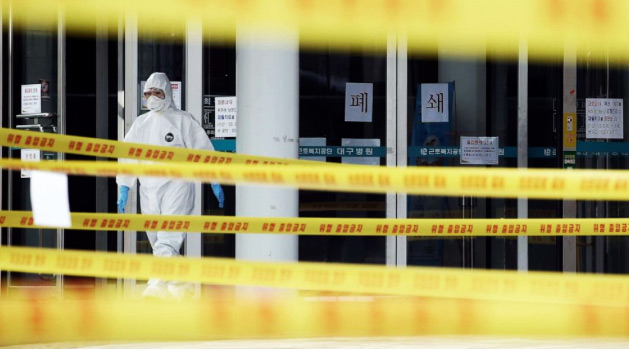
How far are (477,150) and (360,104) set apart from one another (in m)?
1.14

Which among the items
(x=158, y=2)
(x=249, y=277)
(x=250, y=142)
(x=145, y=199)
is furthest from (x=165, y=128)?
(x=249, y=277)

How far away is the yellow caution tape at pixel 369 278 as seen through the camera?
15.6ft

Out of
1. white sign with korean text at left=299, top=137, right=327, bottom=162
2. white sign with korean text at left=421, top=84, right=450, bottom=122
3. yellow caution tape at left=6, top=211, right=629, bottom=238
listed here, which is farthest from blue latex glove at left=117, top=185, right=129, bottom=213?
white sign with korean text at left=421, top=84, right=450, bottom=122

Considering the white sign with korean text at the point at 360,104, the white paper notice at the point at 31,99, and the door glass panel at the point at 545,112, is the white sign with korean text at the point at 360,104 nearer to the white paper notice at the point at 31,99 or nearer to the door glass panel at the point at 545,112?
the door glass panel at the point at 545,112

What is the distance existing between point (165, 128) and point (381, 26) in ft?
7.60

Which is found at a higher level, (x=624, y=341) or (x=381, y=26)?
(x=381, y=26)

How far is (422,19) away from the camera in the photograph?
35.8 feet

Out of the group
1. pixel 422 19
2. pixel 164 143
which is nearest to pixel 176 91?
pixel 164 143

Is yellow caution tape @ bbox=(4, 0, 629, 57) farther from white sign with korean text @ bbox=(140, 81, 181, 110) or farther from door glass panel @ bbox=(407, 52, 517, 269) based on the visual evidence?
white sign with korean text @ bbox=(140, 81, 181, 110)

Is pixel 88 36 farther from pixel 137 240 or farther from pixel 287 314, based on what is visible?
pixel 287 314

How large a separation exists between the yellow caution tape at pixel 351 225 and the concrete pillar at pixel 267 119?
0.43 meters

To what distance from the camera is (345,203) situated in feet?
34.8

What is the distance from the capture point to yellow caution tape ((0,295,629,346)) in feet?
19.6

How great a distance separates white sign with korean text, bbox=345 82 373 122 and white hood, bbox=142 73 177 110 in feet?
5.97
